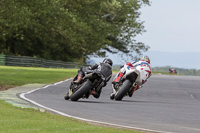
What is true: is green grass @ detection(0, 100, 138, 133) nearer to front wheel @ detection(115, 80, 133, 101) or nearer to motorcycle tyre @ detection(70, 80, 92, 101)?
motorcycle tyre @ detection(70, 80, 92, 101)

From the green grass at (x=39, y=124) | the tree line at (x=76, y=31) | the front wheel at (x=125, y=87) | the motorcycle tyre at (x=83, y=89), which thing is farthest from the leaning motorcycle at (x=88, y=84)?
the tree line at (x=76, y=31)

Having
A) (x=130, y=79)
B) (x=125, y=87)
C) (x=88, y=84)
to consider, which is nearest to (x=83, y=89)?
(x=88, y=84)

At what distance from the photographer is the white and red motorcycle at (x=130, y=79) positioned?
17453mm

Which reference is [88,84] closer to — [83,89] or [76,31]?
[83,89]

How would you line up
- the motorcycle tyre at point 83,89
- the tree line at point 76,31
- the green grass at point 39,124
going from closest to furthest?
the green grass at point 39,124
the motorcycle tyre at point 83,89
the tree line at point 76,31

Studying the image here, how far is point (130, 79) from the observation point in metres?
17.5

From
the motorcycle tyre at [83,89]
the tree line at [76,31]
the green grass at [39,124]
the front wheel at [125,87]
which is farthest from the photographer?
the tree line at [76,31]

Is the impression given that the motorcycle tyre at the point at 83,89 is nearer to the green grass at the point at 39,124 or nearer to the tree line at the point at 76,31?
the green grass at the point at 39,124

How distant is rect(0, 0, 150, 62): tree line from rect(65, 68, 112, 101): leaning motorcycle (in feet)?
57.1

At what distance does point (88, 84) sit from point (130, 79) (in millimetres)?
1835

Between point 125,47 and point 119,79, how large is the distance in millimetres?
59722

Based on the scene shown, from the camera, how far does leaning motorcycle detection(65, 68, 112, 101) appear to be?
16125 mm

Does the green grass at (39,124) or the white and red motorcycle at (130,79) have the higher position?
the white and red motorcycle at (130,79)

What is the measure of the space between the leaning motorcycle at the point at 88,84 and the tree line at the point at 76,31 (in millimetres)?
17399
